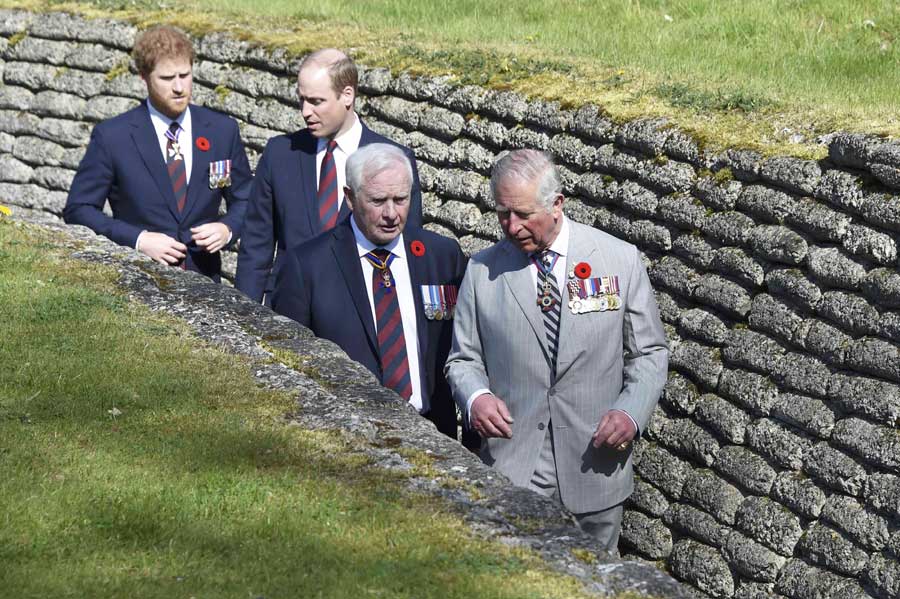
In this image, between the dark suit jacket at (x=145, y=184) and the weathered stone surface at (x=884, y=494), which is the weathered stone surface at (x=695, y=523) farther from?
the dark suit jacket at (x=145, y=184)

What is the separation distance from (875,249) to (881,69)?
139 inches

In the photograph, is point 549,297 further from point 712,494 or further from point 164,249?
point 164,249

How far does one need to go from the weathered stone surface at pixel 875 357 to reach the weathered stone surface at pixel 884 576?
834 millimetres

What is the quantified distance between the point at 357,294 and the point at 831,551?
2.55 metres

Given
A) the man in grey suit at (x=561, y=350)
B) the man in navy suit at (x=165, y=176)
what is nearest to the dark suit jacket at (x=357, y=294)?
the man in grey suit at (x=561, y=350)

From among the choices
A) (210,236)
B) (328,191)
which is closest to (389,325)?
(328,191)

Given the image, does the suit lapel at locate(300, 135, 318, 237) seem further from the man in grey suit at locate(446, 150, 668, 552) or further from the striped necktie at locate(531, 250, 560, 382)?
the striped necktie at locate(531, 250, 560, 382)

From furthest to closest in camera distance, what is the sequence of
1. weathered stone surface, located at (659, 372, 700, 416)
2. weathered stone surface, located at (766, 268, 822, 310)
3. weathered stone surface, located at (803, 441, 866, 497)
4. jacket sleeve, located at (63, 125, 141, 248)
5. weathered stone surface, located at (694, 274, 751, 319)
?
jacket sleeve, located at (63, 125, 141, 248)
weathered stone surface, located at (659, 372, 700, 416)
weathered stone surface, located at (694, 274, 751, 319)
weathered stone surface, located at (766, 268, 822, 310)
weathered stone surface, located at (803, 441, 866, 497)

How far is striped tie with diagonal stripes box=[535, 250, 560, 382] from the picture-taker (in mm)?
5746

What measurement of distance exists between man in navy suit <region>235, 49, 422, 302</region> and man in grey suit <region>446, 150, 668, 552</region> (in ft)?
4.15

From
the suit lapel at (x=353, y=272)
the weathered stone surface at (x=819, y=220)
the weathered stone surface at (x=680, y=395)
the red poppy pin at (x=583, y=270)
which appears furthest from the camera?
the weathered stone surface at (x=680, y=395)

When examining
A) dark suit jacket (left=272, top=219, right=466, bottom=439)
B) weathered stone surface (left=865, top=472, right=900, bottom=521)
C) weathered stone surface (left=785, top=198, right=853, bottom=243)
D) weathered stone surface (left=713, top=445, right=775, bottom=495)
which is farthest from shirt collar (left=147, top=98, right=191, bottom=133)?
weathered stone surface (left=865, top=472, right=900, bottom=521)

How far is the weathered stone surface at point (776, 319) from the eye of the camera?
6.67 m

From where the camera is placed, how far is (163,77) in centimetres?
729
